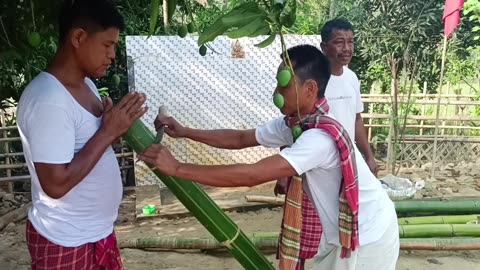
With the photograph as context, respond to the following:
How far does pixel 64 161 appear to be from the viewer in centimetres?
152

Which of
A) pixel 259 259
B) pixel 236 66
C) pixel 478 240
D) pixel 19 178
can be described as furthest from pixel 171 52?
pixel 259 259

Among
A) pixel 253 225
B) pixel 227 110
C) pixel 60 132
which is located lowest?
pixel 253 225

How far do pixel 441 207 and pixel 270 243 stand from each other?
1797 millimetres

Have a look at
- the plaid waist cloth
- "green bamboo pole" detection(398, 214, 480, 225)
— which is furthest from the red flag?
the plaid waist cloth

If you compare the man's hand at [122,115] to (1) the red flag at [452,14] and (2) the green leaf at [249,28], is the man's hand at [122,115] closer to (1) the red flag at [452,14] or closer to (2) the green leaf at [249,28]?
(2) the green leaf at [249,28]

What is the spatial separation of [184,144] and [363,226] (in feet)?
16.3

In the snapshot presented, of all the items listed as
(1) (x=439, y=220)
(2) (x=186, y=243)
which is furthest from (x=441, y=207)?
(2) (x=186, y=243)

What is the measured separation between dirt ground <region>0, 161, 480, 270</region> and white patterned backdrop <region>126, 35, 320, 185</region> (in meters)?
0.71

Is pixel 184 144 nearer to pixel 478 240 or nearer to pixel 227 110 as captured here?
pixel 227 110

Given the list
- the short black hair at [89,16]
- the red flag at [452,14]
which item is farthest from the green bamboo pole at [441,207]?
the short black hair at [89,16]

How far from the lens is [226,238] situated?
1952mm

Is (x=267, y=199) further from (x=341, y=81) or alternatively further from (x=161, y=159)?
(x=161, y=159)

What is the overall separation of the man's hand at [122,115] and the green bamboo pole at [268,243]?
2464 mm

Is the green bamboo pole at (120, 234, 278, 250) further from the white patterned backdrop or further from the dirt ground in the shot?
the white patterned backdrop
